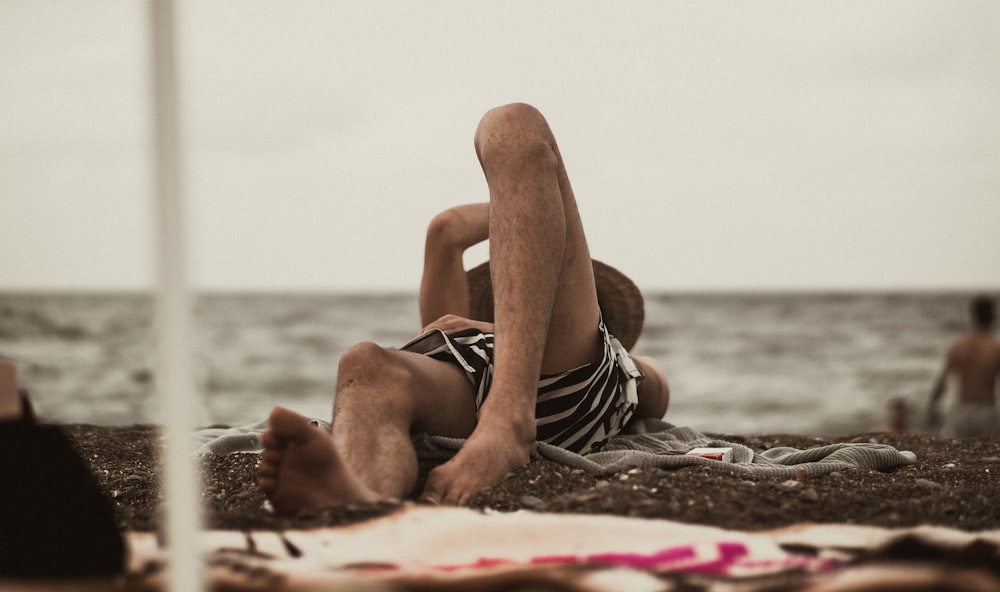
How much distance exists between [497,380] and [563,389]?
335mm

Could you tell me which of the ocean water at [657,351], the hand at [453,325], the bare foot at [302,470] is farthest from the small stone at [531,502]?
the ocean water at [657,351]

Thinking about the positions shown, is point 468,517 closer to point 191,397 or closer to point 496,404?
point 496,404

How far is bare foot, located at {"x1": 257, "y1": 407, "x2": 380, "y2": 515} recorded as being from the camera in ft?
4.46

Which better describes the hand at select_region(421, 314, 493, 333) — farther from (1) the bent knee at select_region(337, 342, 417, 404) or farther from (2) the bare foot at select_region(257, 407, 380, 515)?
(2) the bare foot at select_region(257, 407, 380, 515)

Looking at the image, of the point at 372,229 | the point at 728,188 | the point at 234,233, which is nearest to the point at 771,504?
the point at 372,229

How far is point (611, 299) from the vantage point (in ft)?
9.15

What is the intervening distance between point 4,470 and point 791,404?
13.4 metres

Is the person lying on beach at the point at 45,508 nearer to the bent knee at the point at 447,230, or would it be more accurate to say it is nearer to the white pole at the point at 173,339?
the white pole at the point at 173,339

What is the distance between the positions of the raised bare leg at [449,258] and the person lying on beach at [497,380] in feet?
1.00

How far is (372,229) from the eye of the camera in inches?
711

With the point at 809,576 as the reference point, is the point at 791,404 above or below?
below

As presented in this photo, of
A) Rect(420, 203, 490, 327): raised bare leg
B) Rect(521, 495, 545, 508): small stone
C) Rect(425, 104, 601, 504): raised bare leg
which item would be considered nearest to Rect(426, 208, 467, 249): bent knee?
Rect(420, 203, 490, 327): raised bare leg

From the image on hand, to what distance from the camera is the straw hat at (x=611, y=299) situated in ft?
9.07

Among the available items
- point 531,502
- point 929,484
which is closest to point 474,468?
point 531,502
